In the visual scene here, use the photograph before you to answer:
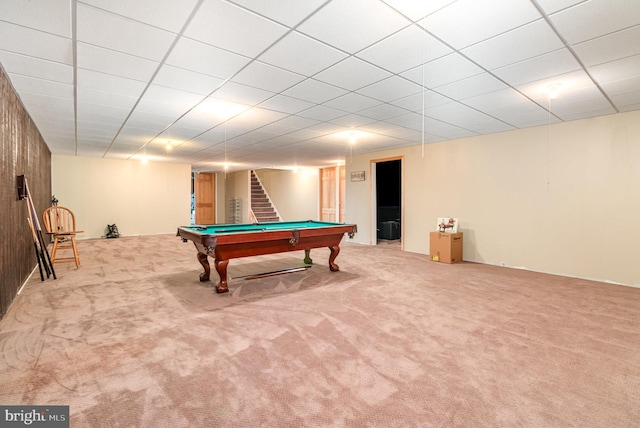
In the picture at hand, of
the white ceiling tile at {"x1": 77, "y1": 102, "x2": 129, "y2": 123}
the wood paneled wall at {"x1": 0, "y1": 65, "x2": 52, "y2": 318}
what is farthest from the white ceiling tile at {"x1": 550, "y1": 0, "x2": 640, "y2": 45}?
the white ceiling tile at {"x1": 77, "y1": 102, "x2": 129, "y2": 123}

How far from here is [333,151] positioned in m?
7.64

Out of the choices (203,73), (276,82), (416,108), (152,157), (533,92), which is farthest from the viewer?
(152,157)

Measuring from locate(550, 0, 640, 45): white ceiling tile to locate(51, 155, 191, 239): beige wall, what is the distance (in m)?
10.2

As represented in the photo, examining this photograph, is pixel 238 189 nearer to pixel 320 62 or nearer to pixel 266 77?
pixel 266 77

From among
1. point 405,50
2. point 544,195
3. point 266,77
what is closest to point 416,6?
point 405,50

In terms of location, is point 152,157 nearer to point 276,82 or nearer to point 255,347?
point 276,82

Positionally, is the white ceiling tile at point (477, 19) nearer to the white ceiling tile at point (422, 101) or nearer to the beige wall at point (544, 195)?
the white ceiling tile at point (422, 101)

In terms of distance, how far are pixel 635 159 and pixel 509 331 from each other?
11.3ft

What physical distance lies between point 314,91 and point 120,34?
6.14ft

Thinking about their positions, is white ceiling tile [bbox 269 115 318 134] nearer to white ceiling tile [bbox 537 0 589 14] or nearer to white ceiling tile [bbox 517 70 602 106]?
white ceiling tile [bbox 517 70 602 106]

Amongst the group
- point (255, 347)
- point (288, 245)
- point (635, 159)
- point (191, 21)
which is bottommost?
point (255, 347)

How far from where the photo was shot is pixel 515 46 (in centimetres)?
250

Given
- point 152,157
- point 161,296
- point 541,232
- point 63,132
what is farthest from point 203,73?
point 152,157

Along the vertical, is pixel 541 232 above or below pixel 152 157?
below
